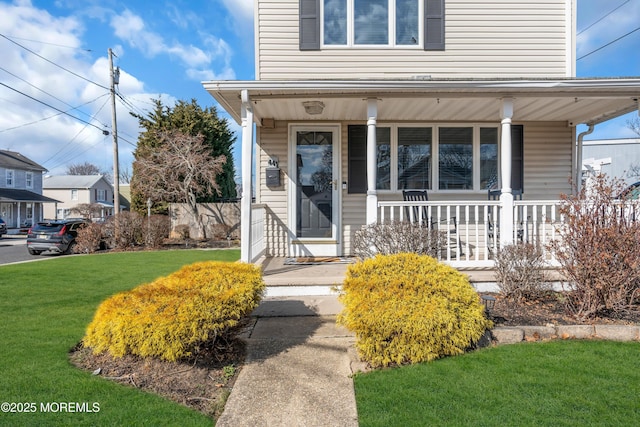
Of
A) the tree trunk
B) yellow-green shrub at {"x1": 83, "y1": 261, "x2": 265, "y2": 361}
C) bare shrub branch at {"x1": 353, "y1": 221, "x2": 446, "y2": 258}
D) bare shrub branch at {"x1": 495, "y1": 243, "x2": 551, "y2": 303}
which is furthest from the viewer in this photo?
the tree trunk

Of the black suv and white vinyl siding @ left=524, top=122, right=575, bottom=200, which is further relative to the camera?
the black suv

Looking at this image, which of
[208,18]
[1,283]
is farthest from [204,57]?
[1,283]

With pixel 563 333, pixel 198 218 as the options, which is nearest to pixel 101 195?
pixel 198 218

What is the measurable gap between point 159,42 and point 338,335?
677 inches

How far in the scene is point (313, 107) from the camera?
5406 mm

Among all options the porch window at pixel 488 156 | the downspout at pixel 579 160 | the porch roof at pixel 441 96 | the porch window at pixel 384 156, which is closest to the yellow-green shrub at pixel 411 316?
the porch roof at pixel 441 96

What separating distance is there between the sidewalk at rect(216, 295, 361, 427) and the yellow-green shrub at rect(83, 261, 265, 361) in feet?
1.53

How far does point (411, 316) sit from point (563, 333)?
1613mm

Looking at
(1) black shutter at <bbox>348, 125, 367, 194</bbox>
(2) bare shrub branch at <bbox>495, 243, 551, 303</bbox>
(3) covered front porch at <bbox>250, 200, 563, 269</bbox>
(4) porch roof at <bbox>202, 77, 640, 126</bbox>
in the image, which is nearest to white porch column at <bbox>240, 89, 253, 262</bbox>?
(4) porch roof at <bbox>202, 77, 640, 126</bbox>

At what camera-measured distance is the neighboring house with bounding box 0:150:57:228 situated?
92.9 feet

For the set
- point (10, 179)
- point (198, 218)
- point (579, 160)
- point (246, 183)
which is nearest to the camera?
point (246, 183)

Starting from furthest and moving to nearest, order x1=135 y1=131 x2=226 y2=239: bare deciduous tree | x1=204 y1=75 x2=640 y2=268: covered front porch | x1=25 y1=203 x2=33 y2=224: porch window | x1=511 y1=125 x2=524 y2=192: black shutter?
x1=25 y1=203 x2=33 y2=224: porch window
x1=135 y1=131 x2=226 y2=239: bare deciduous tree
x1=511 y1=125 x2=524 y2=192: black shutter
x1=204 y1=75 x2=640 y2=268: covered front porch

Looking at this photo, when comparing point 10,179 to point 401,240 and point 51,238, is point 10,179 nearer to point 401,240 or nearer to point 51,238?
point 51,238

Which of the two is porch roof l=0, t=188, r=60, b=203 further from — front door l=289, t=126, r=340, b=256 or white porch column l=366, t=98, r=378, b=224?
white porch column l=366, t=98, r=378, b=224
